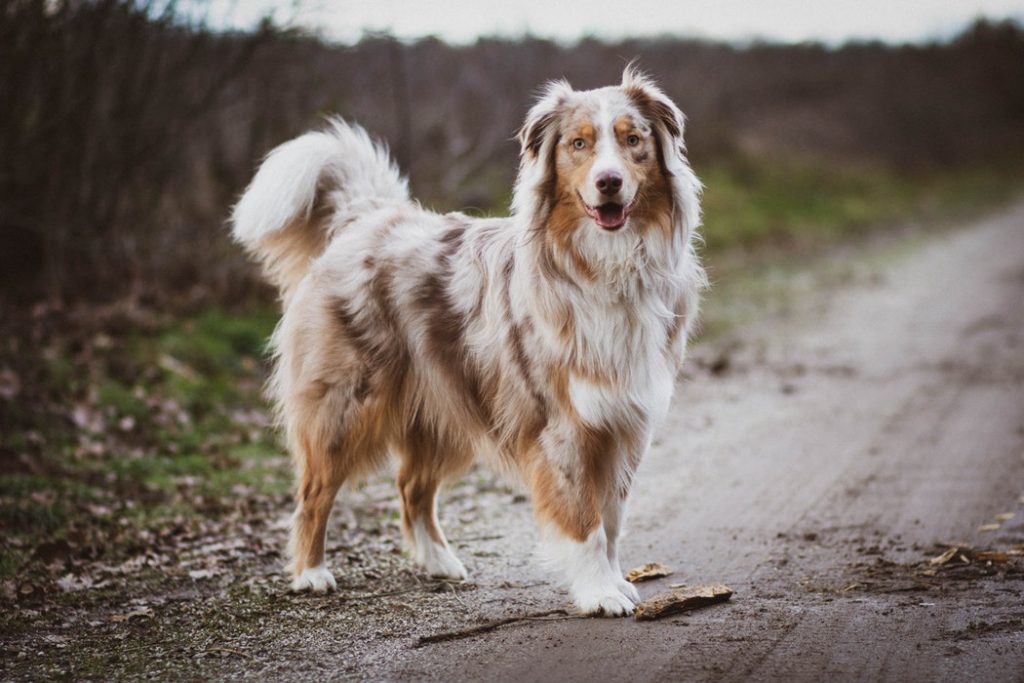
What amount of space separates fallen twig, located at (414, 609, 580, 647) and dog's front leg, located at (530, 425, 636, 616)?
0.37 feet

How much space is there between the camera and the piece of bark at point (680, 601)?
175 inches

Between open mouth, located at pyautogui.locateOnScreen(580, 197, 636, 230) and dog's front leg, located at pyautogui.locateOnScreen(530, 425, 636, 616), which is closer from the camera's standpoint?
open mouth, located at pyautogui.locateOnScreen(580, 197, 636, 230)

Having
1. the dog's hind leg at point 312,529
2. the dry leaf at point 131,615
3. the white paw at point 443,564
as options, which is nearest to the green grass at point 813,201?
the white paw at point 443,564

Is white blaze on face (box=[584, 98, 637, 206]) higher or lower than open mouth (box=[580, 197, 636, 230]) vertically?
higher

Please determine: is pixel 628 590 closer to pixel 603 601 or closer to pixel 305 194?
pixel 603 601

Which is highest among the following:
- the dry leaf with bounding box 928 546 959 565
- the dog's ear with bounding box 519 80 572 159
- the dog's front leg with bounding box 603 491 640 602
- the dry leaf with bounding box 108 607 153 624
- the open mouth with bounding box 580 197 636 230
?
the dog's ear with bounding box 519 80 572 159

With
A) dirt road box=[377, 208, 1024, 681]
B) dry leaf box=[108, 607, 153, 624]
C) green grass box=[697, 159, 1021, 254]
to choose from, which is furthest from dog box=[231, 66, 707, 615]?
green grass box=[697, 159, 1021, 254]

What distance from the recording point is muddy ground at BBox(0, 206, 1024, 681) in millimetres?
4012

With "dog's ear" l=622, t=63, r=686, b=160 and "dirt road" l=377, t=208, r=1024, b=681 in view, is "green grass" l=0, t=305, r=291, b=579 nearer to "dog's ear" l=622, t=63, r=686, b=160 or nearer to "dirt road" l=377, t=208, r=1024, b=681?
Answer: "dirt road" l=377, t=208, r=1024, b=681

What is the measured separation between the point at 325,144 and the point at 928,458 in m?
4.48

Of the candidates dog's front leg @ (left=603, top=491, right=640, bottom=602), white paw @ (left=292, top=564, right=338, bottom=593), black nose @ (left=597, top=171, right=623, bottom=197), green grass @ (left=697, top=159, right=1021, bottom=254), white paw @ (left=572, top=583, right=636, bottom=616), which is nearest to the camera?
black nose @ (left=597, top=171, right=623, bottom=197)

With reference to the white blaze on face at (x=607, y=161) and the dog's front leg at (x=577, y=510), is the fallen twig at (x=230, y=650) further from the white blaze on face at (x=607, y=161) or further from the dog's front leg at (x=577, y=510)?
the white blaze on face at (x=607, y=161)

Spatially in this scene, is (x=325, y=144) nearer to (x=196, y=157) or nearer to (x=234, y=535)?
(x=234, y=535)

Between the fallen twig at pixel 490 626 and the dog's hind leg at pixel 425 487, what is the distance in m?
0.84
